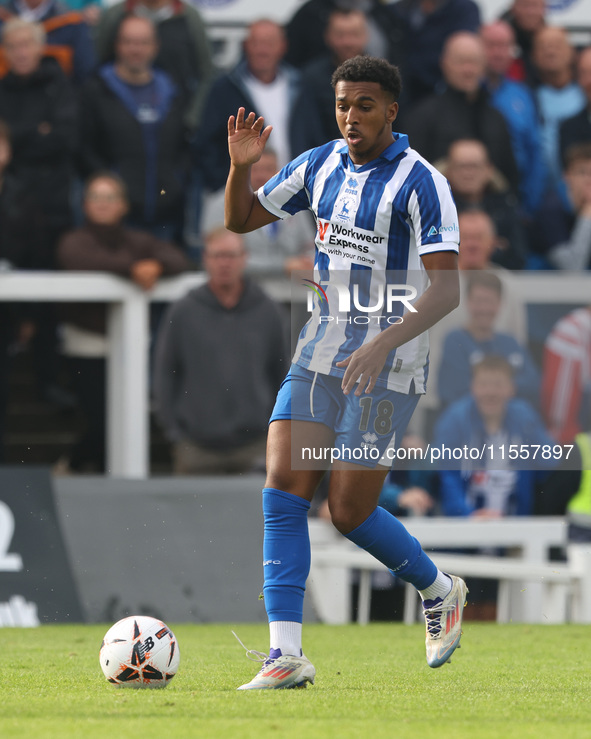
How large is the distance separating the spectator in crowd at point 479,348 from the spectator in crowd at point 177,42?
286cm

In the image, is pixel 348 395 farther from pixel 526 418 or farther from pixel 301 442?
pixel 526 418

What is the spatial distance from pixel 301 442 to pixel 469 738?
1619 mm

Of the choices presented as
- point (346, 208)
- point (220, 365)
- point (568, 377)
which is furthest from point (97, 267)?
point (346, 208)

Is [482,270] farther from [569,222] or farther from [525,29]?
[525,29]

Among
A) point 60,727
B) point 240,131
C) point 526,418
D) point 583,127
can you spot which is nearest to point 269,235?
point 526,418

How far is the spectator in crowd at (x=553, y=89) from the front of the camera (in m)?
11.9

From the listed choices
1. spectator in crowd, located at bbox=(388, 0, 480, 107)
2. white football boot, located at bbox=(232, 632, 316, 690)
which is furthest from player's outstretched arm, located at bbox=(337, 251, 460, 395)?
spectator in crowd, located at bbox=(388, 0, 480, 107)

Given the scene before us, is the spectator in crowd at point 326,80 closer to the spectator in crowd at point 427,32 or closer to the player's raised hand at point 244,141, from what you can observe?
the spectator in crowd at point 427,32

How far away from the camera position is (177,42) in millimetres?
11102

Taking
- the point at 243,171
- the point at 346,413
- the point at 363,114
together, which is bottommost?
the point at 346,413

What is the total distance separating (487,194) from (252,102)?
207cm

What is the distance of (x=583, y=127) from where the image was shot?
1192 centimetres

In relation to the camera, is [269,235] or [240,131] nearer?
[240,131]

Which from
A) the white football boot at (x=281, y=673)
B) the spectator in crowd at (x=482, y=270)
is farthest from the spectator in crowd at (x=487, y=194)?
the white football boot at (x=281, y=673)
